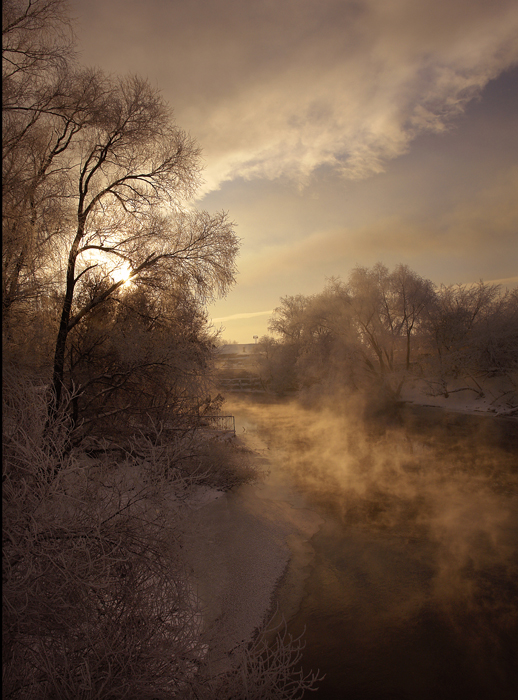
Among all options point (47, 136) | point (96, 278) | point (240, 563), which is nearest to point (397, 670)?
point (240, 563)

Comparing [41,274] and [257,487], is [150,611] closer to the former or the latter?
[41,274]

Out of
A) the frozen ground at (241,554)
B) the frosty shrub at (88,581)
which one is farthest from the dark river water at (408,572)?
the frosty shrub at (88,581)

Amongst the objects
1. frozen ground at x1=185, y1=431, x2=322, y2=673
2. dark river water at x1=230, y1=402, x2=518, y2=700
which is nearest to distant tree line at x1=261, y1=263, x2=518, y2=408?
dark river water at x1=230, y1=402, x2=518, y2=700

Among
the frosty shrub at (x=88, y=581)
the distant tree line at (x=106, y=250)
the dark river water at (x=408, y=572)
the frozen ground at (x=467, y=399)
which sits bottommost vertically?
the dark river water at (x=408, y=572)

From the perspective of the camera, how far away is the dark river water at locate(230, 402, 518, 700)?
495 cm

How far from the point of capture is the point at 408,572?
7.06 m

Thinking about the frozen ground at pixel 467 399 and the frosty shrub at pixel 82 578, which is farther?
the frozen ground at pixel 467 399

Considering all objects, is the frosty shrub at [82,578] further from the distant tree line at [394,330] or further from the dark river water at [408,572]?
the distant tree line at [394,330]

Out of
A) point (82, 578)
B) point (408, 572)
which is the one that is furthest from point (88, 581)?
point (408, 572)

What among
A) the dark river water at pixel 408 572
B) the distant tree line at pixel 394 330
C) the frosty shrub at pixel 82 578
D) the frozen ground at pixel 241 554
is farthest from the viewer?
the distant tree line at pixel 394 330

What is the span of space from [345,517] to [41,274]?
8699mm

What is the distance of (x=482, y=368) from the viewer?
23.1 metres

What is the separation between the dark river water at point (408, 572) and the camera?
195 inches

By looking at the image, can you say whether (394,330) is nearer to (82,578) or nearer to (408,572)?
(408,572)
